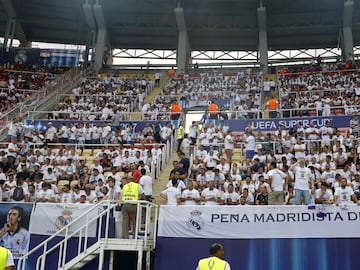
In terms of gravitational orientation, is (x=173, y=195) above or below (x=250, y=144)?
below

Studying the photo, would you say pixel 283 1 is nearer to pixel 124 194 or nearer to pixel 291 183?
pixel 291 183

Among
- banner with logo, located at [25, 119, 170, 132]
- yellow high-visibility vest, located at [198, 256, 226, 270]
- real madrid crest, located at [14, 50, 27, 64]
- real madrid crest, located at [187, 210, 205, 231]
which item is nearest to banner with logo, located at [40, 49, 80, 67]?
real madrid crest, located at [14, 50, 27, 64]

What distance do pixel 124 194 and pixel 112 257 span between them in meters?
1.48

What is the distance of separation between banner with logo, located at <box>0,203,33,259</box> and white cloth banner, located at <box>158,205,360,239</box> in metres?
3.20

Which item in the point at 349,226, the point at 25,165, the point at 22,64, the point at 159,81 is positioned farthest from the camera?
the point at 22,64

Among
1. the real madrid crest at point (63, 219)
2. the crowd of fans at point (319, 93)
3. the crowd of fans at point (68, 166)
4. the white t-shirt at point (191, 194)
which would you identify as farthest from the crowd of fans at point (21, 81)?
the white t-shirt at point (191, 194)

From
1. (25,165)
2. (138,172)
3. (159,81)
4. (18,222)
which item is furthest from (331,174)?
(159,81)

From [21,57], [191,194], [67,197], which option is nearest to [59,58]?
[21,57]

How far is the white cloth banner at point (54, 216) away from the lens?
439 inches

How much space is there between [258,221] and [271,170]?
218cm

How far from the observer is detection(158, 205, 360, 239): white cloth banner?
403 inches

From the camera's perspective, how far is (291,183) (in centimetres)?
1262

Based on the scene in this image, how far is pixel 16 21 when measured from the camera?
36281 millimetres

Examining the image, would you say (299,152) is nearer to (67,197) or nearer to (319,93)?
(67,197)
